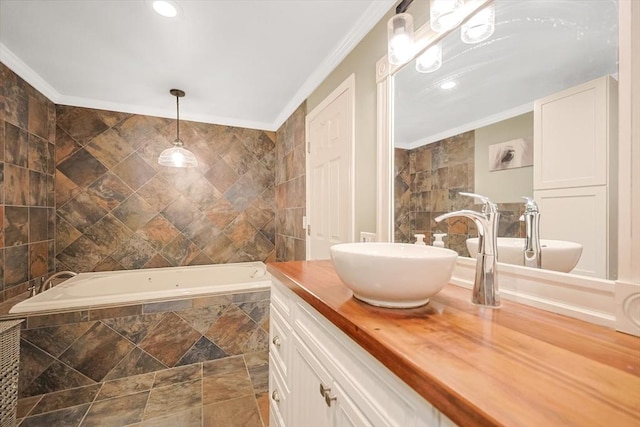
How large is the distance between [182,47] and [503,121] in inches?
79.4

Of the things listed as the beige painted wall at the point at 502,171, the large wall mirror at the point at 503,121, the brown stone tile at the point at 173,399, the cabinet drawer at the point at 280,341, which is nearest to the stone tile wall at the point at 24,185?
the brown stone tile at the point at 173,399

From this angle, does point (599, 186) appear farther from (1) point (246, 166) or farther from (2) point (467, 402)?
(1) point (246, 166)

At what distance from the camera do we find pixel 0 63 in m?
1.91

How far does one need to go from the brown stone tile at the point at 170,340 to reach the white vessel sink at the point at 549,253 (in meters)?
2.15

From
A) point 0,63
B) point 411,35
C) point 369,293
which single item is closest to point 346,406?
point 369,293

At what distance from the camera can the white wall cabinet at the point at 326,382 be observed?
50 cm

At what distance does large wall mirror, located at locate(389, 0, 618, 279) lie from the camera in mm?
688

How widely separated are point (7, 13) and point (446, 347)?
2709mm

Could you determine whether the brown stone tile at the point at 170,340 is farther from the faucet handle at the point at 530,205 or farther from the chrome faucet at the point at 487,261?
the faucet handle at the point at 530,205

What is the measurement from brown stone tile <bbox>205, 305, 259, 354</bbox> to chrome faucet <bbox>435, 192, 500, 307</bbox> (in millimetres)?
1900

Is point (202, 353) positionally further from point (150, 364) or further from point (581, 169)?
point (581, 169)

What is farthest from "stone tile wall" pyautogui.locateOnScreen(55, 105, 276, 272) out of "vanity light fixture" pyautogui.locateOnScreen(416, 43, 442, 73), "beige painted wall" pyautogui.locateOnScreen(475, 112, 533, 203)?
"beige painted wall" pyautogui.locateOnScreen(475, 112, 533, 203)

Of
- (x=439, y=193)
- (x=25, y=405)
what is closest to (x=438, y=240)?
(x=439, y=193)

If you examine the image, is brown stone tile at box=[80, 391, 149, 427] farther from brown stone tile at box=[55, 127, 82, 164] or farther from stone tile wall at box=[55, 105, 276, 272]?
brown stone tile at box=[55, 127, 82, 164]
